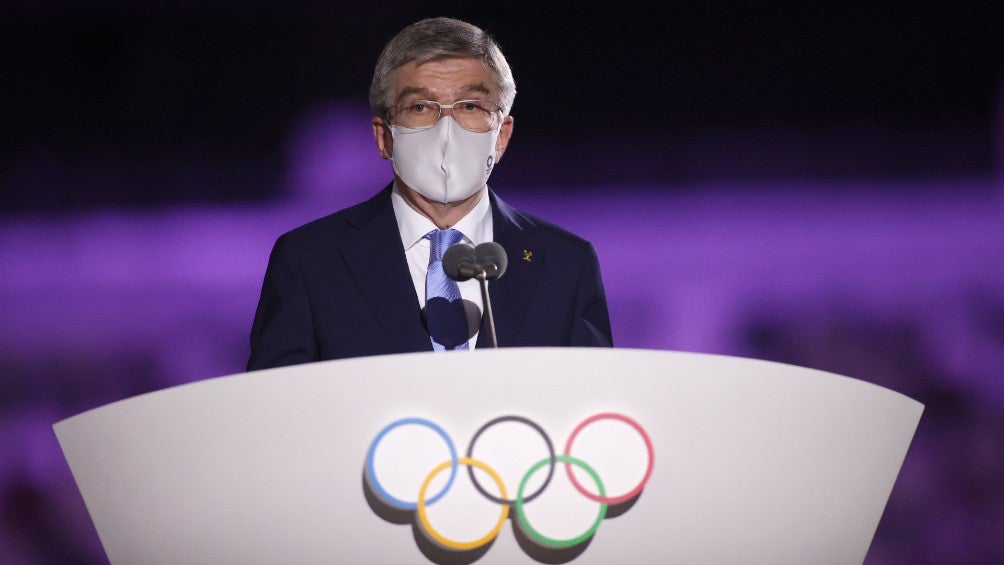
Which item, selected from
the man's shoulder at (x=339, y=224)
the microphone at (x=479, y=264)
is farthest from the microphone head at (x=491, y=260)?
the man's shoulder at (x=339, y=224)

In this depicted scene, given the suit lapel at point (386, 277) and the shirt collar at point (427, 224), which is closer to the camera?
the suit lapel at point (386, 277)

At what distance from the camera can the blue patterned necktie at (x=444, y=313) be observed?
171cm

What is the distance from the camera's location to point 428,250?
6.13ft

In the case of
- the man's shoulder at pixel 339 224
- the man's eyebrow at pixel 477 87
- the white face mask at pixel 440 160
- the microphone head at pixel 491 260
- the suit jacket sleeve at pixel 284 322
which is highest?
the man's eyebrow at pixel 477 87

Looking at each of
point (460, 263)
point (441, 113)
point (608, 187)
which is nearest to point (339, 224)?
point (441, 113)

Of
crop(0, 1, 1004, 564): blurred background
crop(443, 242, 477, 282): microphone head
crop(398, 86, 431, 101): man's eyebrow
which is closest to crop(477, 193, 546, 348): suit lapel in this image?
crop(398, 86, 431, 101): man's eyebrow

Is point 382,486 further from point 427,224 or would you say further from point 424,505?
point 427,224

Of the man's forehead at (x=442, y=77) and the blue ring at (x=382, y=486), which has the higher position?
the man's forehead at (x=442, y=77)

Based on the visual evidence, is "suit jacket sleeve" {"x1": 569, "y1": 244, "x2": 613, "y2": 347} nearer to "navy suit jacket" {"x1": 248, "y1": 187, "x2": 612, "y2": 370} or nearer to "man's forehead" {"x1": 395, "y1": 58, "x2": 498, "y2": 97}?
"navy suit jacket" {"x1": 248, "y1": 187, "x2": 612, "y2": 370}

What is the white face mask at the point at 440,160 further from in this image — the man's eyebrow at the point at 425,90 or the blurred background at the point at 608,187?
the blurred background at the point at 608,187

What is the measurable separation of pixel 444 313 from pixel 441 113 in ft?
1.10

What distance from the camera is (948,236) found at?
2865 millimetres

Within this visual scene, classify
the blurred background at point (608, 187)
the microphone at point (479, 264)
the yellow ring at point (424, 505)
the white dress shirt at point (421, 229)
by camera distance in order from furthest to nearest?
1. the blurred background at point (608, 187)
2. the white dress shirt at point (421, 229)
3. the microphone at point (479, 264)
4. the yellow ring at point (424, 505)

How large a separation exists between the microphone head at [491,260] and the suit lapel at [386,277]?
1.28 feet
